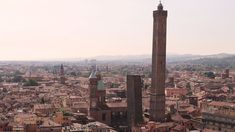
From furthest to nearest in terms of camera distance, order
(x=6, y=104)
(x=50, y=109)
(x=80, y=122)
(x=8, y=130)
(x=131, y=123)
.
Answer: (x=6, y=104), (x=50, y=109), (x=131, y=123), (x=80, y=122), (x=8, y=130)

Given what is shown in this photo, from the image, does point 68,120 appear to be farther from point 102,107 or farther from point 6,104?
point 6,104

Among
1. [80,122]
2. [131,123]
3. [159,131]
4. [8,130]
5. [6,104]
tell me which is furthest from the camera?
[6,104]

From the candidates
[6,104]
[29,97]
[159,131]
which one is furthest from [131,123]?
[29,97]

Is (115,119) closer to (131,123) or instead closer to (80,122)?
(131,123)

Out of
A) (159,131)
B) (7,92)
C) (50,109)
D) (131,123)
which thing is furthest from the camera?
(7,92)

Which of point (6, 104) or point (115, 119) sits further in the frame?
point (6, 104)

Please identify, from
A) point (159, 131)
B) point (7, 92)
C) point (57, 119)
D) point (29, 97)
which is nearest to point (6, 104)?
point (29, 97)

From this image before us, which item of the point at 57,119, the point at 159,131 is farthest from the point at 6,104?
the point at 159,131

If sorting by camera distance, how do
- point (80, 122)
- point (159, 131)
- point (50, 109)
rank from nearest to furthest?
point (159, 131) < point (80, 122) < point (50, 109)

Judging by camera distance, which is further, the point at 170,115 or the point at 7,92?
the point at 7,92
